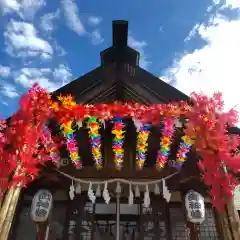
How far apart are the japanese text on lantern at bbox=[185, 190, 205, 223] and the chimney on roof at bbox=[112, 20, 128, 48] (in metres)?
5.96

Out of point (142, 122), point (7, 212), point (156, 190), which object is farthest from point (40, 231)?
point (142, 122)

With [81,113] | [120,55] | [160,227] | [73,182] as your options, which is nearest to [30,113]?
[81,113]

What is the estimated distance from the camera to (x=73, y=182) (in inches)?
330

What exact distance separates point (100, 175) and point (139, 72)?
13.4ft

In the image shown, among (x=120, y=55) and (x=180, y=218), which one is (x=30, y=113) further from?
(x=180, y=218)

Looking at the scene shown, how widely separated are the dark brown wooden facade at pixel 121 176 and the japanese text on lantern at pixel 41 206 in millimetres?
326

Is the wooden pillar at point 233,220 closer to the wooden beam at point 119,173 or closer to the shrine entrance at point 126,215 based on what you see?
the wooden beam at point 119,173

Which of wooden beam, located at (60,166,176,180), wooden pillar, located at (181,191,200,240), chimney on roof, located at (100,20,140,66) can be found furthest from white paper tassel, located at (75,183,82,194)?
chimney on roof, located at (100,20,140,66)

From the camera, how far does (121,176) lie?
8.44m

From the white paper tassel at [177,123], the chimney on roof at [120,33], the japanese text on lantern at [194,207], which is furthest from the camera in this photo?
the chimney on roof at [120,33]

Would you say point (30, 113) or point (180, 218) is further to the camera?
point (180, 218)

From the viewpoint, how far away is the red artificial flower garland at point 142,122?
5.22 m

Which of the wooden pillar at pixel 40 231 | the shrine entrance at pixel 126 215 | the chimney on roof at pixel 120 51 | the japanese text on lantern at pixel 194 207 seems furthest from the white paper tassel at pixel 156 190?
the chimney on roof at pixel 120 51

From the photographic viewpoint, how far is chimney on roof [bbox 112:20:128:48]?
25.2ft
